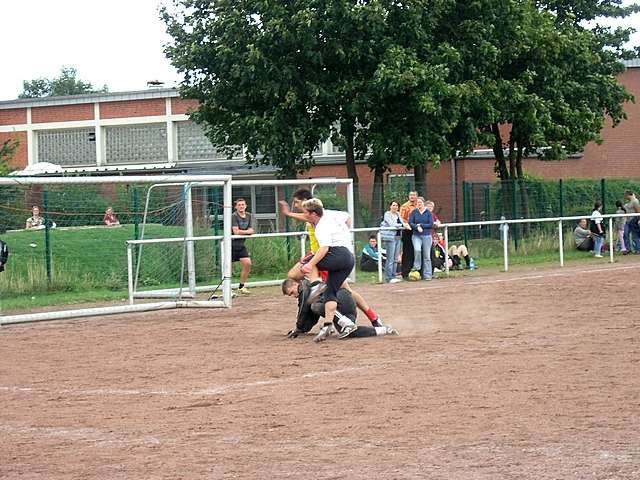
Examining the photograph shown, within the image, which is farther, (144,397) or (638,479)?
(144,397)

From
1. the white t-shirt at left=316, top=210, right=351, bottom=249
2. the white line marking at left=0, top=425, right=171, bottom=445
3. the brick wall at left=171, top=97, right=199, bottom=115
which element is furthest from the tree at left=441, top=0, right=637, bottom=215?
the white line marking at left=0, top=425, right=171, bottom=445

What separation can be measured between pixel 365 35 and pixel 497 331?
17.0 meters

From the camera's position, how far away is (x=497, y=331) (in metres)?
14.2

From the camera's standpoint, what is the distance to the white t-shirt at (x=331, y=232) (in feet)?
45.3

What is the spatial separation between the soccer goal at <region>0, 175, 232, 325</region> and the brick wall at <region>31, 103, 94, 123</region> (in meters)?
32.6

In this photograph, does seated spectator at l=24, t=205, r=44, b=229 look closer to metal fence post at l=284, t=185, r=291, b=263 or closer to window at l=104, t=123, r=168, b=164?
metal fence post at l=284, t=185, r=291, b=263

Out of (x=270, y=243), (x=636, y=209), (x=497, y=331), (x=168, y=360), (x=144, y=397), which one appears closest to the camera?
(x=144, y=397)

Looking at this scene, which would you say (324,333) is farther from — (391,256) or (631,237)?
(631,237)

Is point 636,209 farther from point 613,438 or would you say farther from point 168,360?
point 613,438

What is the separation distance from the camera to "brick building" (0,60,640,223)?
156ft

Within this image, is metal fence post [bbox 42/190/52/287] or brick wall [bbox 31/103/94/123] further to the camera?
brick wall [bbox 31/103/94/123]

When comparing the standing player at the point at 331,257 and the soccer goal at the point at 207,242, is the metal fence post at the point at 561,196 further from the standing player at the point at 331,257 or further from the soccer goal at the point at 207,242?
the standing player at the point at 331,257

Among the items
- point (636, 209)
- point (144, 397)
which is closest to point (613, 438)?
point (144, 397)

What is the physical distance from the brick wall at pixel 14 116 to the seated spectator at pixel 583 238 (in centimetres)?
3207
